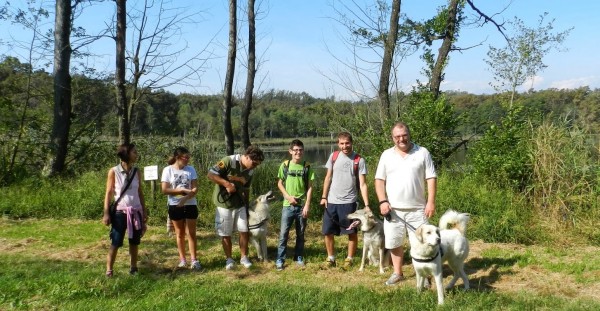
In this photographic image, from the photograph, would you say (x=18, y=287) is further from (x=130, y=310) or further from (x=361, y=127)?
(x=361, y=127)

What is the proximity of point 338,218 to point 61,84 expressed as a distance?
9.41 meters

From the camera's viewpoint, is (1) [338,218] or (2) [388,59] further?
(2) [388,59]

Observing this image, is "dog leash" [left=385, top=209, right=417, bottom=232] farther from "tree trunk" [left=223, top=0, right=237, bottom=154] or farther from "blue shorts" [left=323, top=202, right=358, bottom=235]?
"tree trunk" [left=223, top=0, right=237, bottom=154]

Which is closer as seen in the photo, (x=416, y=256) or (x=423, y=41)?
(x=416, y=256)

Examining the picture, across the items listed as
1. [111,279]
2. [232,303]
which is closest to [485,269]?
[232,303]

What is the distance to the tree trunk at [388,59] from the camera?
1169cm

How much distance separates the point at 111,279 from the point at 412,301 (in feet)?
11.0

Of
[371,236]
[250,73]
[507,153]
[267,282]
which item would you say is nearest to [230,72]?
[250,73]

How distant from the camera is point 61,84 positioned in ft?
37.7

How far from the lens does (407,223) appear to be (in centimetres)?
467

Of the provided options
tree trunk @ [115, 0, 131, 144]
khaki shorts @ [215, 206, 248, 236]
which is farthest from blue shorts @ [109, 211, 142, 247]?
tree trunk @ [115, 0, 131, 144]

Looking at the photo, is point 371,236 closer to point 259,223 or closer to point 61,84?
A: point 259,223

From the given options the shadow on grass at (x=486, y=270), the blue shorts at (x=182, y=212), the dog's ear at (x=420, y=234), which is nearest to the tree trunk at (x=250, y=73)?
the blue shorts at (x=182, y=212)

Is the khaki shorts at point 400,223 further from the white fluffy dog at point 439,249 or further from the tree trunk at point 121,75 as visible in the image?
the tree trunk at point 121,75
